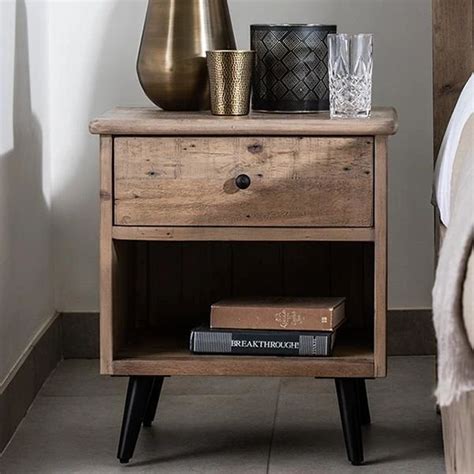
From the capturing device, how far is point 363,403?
222 centimetres

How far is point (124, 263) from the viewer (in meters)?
2.10

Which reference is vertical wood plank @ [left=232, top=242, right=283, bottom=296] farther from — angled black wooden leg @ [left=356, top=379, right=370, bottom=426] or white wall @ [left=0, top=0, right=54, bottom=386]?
white wall @ [left=0, top=0, right=54, bottom=386]

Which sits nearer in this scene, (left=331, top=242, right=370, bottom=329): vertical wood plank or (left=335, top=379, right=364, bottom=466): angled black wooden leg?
(left=335, top=379, right=364, bottom=466): angled black wooden leg

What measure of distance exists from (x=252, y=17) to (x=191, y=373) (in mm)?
899

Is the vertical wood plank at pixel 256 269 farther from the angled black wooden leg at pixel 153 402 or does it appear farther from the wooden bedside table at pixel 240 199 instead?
the wooden bedside table at pixel 240 199

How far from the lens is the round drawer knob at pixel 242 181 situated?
1.94 metres

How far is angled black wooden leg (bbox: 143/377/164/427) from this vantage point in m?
2.23

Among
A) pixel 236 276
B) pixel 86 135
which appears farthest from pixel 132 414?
pixel 86 135

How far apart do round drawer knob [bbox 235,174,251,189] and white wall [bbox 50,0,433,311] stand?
0.70 metres

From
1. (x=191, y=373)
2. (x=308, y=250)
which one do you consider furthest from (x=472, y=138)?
(x=308, y=250)

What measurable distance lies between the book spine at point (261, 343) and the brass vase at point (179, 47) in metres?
0.42

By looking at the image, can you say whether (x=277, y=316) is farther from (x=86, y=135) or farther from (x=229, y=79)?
(x=86, y=135)

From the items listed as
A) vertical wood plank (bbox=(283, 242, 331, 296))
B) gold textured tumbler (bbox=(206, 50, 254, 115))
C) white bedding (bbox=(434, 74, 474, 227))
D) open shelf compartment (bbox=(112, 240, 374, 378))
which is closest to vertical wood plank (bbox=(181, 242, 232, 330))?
open shelf compartment (bbox=(112, 240, 374, 378))

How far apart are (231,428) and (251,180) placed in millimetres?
515
